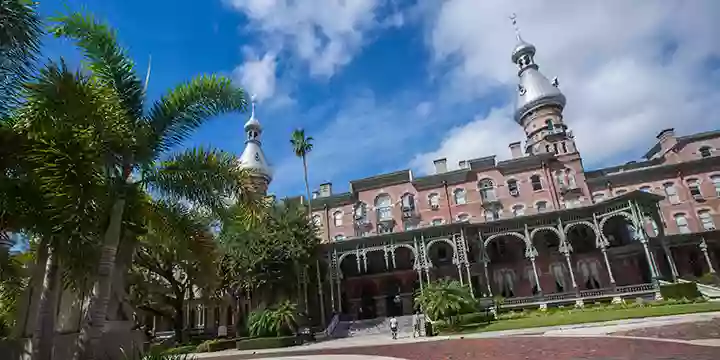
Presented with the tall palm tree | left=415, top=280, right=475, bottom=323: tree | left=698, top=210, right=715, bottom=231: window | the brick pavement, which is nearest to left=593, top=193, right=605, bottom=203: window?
left=698, top=210, right=715, bottom=231: window

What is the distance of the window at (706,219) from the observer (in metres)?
39.2

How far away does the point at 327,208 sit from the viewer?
47.2 meters

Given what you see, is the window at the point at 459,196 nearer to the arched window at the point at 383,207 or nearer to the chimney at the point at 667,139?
the arched window at the point at 383,207

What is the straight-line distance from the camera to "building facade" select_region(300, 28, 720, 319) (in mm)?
34844

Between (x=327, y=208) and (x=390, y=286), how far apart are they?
450 inches

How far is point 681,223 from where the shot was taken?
40125 millimetres

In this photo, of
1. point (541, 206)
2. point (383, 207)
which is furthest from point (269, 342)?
point (541, 206)

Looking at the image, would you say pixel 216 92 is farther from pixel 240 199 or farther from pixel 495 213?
pixel 495 213

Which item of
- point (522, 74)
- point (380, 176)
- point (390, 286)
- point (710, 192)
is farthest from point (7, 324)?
point (522, 74)

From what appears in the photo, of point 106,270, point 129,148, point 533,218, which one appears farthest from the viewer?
point 533,218

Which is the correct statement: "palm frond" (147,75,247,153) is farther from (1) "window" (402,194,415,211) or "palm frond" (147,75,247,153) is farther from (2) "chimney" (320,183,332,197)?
(2) "chimney" (320,183,332,197)

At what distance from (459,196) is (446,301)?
20.7 metres

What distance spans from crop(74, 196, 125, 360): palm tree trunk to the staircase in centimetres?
2257

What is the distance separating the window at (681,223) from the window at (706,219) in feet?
4.03
